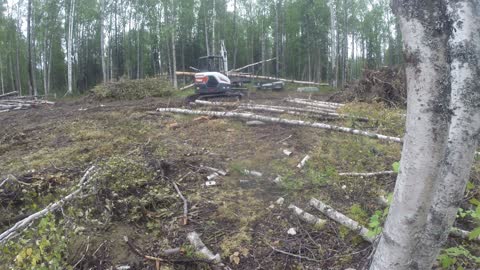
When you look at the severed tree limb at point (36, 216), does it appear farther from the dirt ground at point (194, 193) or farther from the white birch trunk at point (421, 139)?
the white birch trunk at point (421, 139)

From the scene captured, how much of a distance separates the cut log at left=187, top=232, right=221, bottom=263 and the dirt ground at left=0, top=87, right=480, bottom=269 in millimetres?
83

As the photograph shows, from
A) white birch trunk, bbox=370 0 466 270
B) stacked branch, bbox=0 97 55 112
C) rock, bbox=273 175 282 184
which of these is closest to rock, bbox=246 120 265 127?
rock, bbox=273 175 282 184

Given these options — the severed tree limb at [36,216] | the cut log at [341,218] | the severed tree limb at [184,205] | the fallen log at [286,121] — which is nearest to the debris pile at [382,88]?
the fallen log at [286,121]

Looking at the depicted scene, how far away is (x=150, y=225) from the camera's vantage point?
3.64 meters

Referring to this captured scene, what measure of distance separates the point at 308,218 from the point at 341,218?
348 mm

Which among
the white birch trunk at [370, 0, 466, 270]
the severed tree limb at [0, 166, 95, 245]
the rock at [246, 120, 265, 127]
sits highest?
the white birch trunk at [370, 0, 466, 270]

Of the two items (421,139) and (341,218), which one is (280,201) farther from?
(421,139)

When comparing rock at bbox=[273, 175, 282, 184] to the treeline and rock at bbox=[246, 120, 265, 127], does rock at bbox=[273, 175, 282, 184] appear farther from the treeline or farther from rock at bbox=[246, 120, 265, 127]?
the treeline

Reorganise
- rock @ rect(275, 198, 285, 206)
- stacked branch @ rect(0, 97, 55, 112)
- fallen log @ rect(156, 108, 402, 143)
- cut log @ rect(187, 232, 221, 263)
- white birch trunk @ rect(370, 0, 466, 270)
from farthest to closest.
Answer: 1. stacked branch @ rect(0, 97, 55, 112)
2. fallen log @ rect(156, 108, 402, 143)
3. rock @ rect(275, 198, 285, 206)
4. cut log @ rect(187, 232, 221, 263)
5. white birch trunk @ rect(370, 0, 466, 270)

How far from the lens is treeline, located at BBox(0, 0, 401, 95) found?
90.6 ft

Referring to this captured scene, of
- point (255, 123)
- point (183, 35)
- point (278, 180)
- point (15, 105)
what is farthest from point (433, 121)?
point (183, 35)

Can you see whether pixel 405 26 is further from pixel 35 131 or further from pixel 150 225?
pixel 35 131

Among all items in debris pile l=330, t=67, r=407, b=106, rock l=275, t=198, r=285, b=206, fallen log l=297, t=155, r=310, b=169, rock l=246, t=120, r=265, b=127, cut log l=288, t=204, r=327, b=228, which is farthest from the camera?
debris pile l=330, t=67, r=407, b=106

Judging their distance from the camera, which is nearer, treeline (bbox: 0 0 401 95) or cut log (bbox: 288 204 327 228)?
cut log (bbox: 288 204 327 228)
